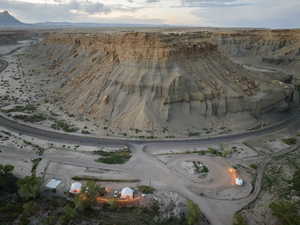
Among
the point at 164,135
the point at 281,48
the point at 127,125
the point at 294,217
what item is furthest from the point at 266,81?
the point at 281,48

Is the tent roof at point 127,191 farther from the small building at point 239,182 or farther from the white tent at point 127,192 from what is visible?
the small building at point 239,182

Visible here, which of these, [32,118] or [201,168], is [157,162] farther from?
[32,118]

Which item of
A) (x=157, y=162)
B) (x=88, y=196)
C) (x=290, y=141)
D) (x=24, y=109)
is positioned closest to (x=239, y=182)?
(x=157, y=162)

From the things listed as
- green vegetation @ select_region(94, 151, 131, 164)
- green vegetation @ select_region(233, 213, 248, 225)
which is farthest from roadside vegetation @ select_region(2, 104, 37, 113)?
green vegetation @ select_region(233, 213, 248, 225)

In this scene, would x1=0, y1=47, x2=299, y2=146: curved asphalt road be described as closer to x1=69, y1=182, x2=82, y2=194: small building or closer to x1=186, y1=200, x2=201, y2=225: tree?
x1=69, y1=182, x2=82, y2=194: small building

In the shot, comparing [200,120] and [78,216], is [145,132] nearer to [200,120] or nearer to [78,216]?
[200,120]

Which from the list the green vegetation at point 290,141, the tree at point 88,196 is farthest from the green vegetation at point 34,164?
the green vegetation at point 290,141
